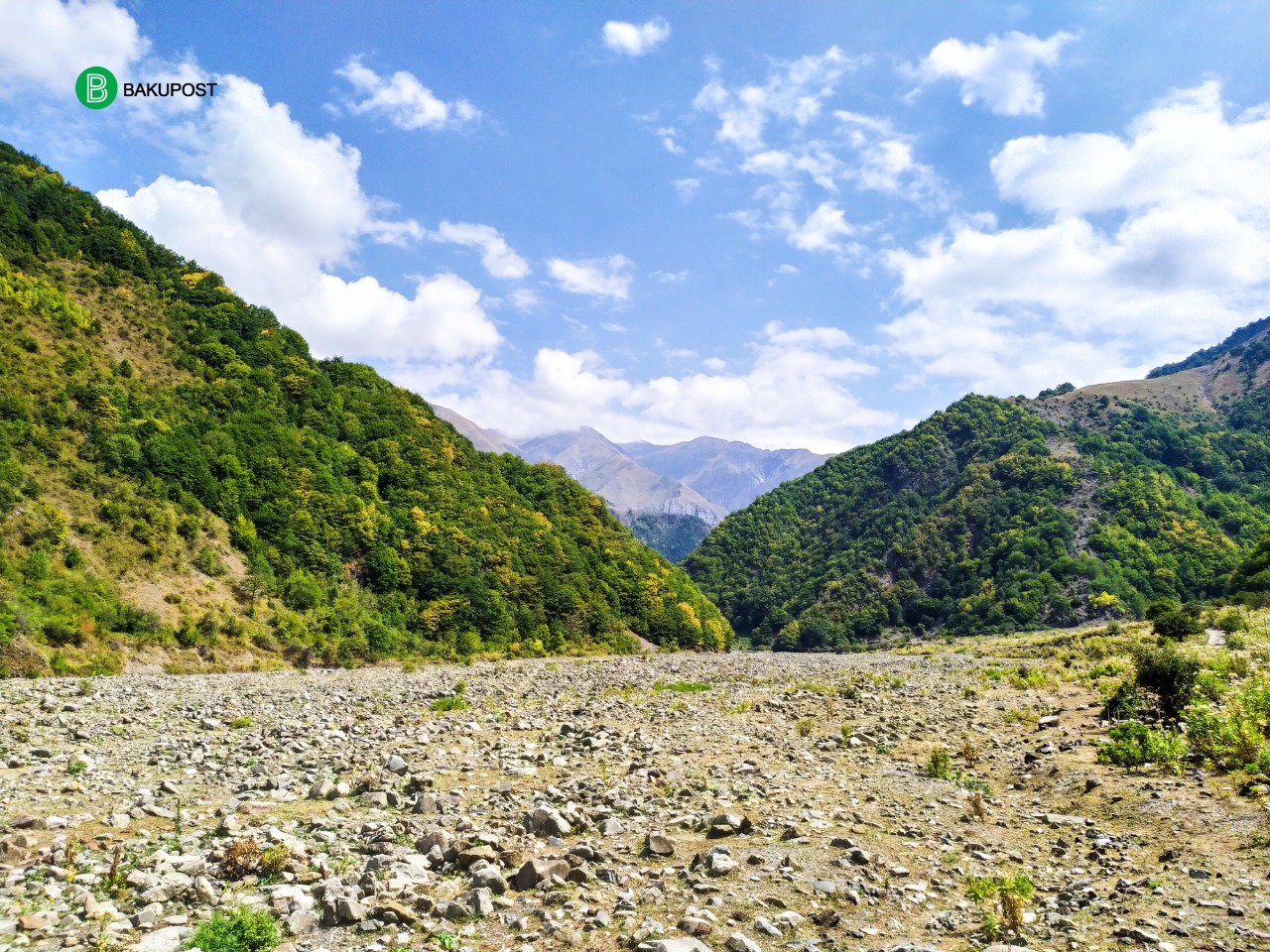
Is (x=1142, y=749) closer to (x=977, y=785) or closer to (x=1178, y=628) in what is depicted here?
(x=977, y=785)

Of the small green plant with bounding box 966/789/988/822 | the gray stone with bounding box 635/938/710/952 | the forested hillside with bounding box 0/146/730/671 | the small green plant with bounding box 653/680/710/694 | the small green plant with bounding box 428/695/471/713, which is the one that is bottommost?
the small green plant with bounding box 653/680/710/694

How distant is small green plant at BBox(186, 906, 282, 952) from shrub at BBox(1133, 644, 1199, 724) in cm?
1667

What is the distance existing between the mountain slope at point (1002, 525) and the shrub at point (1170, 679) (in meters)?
90.3

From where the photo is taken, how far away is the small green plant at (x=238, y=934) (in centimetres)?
567

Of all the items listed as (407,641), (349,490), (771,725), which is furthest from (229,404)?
(771,725)

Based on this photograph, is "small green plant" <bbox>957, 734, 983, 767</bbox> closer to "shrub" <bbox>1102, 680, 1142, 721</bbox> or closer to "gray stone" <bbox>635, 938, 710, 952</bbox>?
"shrub" <bbox>1102, 680, 1142, 721</bbox>

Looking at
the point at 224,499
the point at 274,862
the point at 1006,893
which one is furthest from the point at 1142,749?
the point at 224,499

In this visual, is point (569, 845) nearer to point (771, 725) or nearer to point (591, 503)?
point (771, 725)

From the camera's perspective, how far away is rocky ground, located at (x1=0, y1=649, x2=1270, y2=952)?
640 cm

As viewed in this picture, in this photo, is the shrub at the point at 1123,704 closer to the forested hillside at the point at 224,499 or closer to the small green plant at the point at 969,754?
the small green plant at the point at 969,754

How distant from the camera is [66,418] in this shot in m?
37.8

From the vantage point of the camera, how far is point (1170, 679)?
14883mm

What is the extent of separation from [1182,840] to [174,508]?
46.3 metres

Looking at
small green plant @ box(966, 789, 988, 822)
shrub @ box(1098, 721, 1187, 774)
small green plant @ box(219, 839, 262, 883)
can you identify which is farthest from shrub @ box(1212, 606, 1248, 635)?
small green plant @ box(219, 839, 262, 883)
